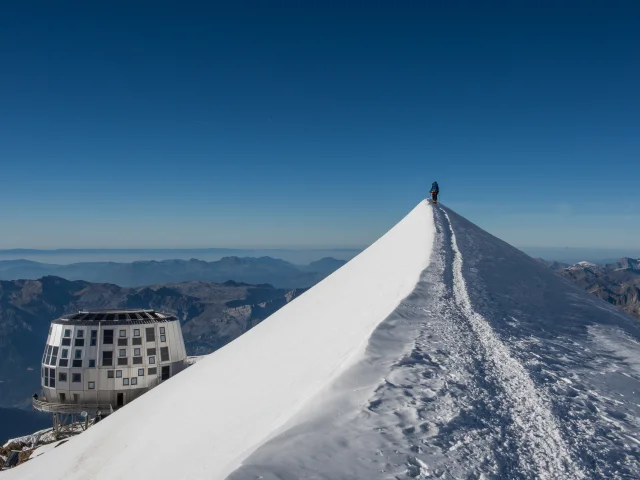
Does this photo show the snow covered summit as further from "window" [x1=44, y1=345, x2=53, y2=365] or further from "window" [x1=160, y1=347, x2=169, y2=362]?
"window" [x1=44, y1=345, x2=53, y2=365]

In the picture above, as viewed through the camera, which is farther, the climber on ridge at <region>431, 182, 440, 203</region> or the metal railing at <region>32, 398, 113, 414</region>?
the metal railing at <region>32, 398, 113, 414</region>

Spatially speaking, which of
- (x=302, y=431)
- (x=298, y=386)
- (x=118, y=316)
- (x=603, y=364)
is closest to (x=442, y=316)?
(x=603, y=364)

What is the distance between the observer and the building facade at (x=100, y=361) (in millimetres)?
50906

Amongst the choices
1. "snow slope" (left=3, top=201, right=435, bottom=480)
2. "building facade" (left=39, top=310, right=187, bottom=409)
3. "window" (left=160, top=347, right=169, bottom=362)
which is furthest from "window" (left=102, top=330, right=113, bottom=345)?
"snow slope" (left=3, top=201, right=435, bottom=480)

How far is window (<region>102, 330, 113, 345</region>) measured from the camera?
5147cm

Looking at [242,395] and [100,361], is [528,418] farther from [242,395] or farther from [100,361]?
[100,361]

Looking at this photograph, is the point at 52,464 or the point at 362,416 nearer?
the point at 362,416

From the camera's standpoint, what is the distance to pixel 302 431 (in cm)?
864

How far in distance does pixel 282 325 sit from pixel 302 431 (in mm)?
12443

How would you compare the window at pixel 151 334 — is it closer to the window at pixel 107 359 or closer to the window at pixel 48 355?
the window at pixel 107 359

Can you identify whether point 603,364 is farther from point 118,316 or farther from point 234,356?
point 118,316

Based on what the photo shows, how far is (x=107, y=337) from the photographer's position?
169 feet

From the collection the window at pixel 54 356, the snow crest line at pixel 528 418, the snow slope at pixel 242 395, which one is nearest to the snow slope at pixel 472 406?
A: the snow crest line at pixel 528 418

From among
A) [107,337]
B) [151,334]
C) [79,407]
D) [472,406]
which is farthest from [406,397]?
[79,407]
